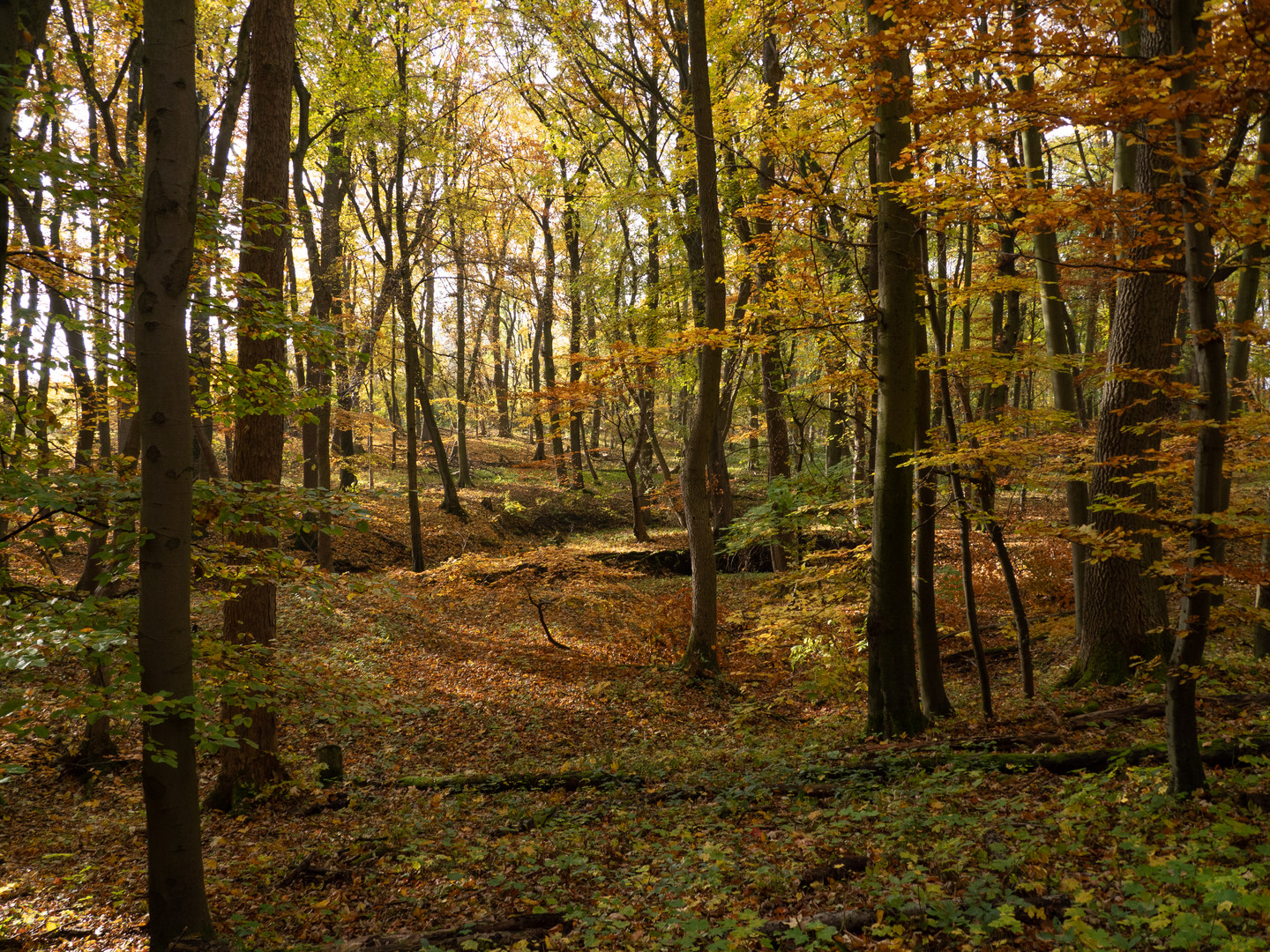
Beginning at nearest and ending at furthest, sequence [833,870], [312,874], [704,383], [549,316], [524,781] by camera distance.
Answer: [833,870] → [312,874] → [524,781] → [704,383] → [549,316]

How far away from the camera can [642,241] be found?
711 inches

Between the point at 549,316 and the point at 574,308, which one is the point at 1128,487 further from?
the point at 549,316

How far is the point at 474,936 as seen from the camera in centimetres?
388

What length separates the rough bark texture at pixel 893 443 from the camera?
6637 millimetres

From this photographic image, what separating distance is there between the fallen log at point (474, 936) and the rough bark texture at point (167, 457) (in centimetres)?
84

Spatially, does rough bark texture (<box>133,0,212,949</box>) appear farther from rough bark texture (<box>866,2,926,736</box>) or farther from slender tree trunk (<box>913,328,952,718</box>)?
slender tree trunk (<box>913,328,952,718</box>)

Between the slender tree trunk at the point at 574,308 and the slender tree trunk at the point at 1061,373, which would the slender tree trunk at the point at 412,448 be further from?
the slender tree trunk at the point at 1061,373

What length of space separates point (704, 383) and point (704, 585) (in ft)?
9.13

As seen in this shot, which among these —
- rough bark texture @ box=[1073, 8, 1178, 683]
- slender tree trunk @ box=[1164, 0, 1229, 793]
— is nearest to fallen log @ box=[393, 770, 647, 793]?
slender tree trunk @ box=[1164, 0, 1229, 793]

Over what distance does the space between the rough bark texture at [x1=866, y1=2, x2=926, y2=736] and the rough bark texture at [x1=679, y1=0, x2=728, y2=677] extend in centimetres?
203

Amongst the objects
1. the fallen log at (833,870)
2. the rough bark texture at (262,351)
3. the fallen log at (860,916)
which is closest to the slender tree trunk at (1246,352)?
the fallen log at (860,916)

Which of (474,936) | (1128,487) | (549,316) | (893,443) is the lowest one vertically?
(474,936)

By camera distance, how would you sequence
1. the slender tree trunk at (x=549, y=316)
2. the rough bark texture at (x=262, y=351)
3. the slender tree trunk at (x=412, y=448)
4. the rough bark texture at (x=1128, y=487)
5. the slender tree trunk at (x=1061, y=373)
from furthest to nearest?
the slender tree trunk at (x=549, y=316) → the slender tree trunk at (x=412, y=448) → the slender tree trunk at (x=1061, y=373) → the rough bark texture at (x=1128, y=487) → the rough bark texture at (x=262, y=351)

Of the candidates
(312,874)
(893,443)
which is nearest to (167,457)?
(312,874)
